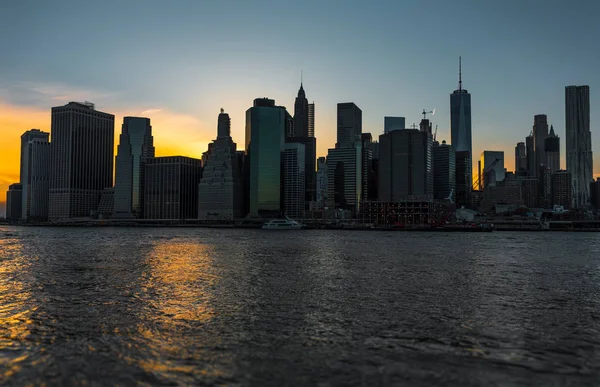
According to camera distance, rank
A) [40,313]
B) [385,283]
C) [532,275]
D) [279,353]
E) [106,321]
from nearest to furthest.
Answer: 1. [279,353]
2. [106,321]
3. [40,313]
4. [385,283]
5. [532,275]

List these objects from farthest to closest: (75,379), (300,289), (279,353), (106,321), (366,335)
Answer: (300,289)
(106,321)
(366,335)
(279,353)
(75,379)

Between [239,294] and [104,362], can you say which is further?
[239,294]

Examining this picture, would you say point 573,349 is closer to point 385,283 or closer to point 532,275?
point 385,283

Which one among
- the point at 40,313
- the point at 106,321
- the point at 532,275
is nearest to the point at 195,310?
the point at 106,321

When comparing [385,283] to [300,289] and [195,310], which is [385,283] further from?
[195,310]

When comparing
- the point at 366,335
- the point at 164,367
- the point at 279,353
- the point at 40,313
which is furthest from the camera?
the point at 40,313

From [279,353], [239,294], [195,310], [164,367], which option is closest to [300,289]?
[239,294]

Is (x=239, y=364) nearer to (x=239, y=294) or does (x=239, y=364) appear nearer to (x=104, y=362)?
(x=104, y=362)

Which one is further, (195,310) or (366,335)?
(195,310)

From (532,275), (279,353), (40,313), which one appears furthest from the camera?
(532,275)
